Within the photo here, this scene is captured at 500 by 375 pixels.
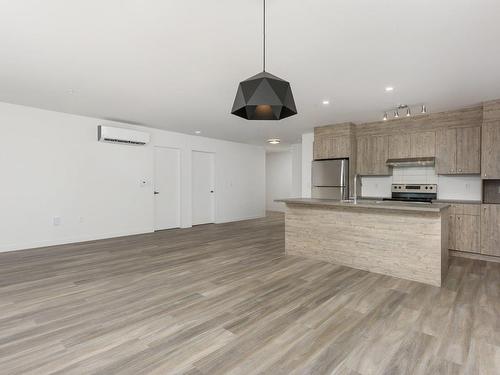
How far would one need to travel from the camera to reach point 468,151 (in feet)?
17.0

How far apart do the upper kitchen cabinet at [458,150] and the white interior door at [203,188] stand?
19.7ft

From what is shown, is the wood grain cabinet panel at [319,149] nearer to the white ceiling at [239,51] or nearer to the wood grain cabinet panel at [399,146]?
the wood grain cabinet panel at [399,146]

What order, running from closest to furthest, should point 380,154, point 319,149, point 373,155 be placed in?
point 380,154, point 373,155, point 319,149

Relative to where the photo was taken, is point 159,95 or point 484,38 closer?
point 484,38

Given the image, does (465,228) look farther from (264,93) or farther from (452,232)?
(264,93)

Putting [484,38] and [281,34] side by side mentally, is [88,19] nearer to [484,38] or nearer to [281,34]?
[281,34]

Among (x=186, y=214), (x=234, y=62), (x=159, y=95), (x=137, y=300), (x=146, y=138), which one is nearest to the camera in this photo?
(x=137, y=300)

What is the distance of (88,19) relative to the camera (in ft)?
8.04

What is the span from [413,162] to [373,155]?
903 millimetres

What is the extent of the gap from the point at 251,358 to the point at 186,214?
20.9ft

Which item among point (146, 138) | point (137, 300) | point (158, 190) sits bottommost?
point (137, 300)

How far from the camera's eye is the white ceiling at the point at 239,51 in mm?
2311

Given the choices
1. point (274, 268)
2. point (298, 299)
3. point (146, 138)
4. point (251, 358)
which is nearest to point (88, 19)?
point (251, 358)

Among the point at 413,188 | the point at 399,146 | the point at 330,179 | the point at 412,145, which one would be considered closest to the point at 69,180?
the point at 330,179
